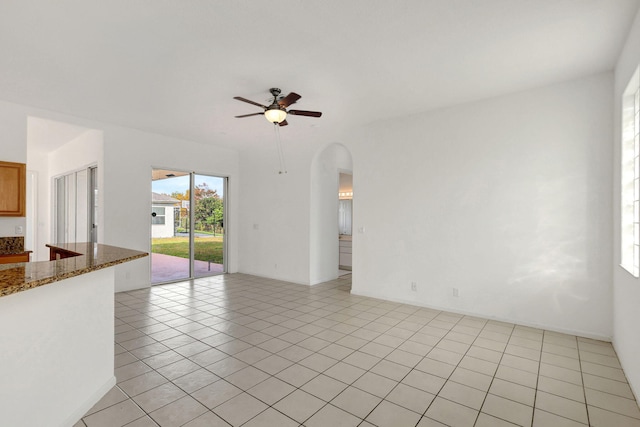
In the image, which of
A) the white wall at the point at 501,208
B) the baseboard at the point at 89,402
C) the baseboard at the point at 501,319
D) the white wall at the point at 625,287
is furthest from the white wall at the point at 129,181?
the white wall at the point at 625,287

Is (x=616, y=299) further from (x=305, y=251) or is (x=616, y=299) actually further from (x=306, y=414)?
(x=305, y=251)

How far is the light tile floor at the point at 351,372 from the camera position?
2.13 metres

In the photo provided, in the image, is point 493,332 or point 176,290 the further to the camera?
point 176,290

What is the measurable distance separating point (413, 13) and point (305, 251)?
14.7ft

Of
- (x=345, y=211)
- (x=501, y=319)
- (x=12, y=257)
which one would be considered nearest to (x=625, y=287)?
(x=501, y=319)

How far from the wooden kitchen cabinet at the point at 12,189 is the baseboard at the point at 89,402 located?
330 centimetres

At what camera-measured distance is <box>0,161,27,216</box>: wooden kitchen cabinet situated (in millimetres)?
4145

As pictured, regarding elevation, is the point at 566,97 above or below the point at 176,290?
above

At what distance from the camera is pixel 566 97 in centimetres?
355

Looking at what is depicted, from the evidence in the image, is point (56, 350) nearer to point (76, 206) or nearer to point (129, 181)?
point (129, 181)

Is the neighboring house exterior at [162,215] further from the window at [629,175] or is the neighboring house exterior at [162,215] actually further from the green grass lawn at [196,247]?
the window at [629,175]

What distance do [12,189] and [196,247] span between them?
9.83 feet

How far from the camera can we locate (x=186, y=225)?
21.0 feet

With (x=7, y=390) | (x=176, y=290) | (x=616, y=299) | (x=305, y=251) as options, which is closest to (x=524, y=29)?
(x=616, y=299)
